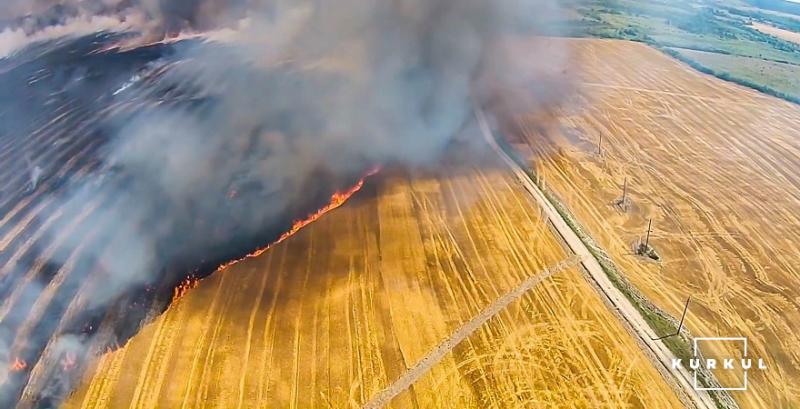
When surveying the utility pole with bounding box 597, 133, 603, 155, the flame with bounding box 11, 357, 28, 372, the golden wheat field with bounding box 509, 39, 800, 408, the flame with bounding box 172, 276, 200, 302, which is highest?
the flame with bounding box 11, 357, 28, 372

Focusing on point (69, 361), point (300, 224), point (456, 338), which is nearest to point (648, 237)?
point (456, 338)

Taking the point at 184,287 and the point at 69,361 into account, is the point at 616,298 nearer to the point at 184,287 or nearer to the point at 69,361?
the point at 184,287

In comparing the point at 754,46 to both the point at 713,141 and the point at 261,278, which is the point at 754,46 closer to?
the point at 713,141

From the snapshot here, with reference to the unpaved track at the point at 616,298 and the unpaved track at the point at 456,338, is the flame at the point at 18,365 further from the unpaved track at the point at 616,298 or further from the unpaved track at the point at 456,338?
the unpaved track at the point at 616,298

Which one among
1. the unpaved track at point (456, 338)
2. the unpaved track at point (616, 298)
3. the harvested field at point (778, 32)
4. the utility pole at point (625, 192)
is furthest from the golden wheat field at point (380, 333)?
the harvested field at point (778, 32)

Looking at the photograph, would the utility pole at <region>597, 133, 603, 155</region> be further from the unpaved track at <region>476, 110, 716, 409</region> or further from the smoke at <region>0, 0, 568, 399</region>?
the smoke at <region>0, 0, 568, 399</region>

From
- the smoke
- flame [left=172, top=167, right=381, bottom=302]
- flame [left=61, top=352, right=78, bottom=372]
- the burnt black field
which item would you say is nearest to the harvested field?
the smoke

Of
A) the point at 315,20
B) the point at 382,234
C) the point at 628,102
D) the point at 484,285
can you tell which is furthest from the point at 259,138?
the point at 628,102

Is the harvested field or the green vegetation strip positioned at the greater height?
the green vegetation strip
